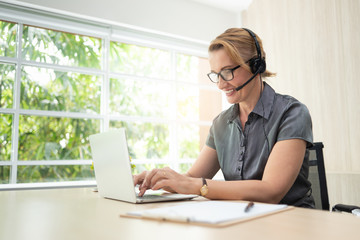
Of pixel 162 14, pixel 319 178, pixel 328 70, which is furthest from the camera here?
pixel 162 14

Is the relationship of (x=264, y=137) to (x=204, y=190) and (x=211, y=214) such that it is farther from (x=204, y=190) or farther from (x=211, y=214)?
(x=211, y=214)

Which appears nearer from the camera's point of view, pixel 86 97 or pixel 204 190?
pixel 204 190

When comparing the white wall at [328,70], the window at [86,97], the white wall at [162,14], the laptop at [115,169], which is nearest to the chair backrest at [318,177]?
the laptop at [115,169]

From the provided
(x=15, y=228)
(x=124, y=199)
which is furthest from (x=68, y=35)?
(x=15, y=228)

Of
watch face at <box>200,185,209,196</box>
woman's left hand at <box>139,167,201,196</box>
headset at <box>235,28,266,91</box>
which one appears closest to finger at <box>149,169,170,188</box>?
woman's left hand at <box>139,167,201,196</box>

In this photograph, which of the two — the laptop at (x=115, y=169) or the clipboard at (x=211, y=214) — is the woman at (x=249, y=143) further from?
the clipboard at (x=211, y=214)

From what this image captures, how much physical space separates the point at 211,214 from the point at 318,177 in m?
0.99

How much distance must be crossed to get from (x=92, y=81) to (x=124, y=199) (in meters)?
2.80

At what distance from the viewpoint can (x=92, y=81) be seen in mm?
3736

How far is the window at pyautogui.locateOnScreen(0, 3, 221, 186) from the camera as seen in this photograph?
3295 mm

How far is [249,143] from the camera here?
1.48 m

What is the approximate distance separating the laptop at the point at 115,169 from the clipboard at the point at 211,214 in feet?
0.81

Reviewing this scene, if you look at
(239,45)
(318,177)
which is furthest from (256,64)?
(318,177)

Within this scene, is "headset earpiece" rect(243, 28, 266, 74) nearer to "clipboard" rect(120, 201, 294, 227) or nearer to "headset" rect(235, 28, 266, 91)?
"headset" rect(235, 28, 266, 91)
